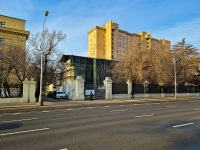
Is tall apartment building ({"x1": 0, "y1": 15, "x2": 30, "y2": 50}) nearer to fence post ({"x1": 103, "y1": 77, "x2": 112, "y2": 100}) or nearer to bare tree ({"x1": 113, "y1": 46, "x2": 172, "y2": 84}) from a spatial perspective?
fence post ({"x1": 103, "y1": 77, "x2": 112, "y2": 100})

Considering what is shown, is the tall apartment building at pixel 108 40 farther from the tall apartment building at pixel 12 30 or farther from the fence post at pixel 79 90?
the fence post at pixel 79 90

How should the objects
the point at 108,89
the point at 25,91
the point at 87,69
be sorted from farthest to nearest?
the point at 87,69, the point at 108,89, the point at 25,91

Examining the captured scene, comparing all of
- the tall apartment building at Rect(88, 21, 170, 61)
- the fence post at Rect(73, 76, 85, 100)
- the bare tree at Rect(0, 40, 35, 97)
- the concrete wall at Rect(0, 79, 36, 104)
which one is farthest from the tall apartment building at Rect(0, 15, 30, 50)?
the tall apartment building at Rect(88, 21, 170, 61)

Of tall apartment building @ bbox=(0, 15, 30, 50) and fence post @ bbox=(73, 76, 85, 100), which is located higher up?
tall apartment building @ bbox=(0, 15, 30, 50)

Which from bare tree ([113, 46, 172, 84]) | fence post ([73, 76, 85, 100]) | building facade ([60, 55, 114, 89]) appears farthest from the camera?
building facade ([60, 55, 114, 89])

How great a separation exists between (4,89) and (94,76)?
80.0 ft

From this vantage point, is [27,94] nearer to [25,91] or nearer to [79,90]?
[25,91]

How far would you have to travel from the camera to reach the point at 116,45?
115 meters

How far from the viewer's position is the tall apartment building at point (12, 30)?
4834 cm

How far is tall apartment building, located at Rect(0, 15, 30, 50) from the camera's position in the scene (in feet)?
159

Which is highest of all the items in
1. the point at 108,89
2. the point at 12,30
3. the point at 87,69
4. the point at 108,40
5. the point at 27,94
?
the point at 108,40

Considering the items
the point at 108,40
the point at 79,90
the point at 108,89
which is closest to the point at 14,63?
the point at 79,90

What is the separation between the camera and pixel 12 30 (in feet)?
162

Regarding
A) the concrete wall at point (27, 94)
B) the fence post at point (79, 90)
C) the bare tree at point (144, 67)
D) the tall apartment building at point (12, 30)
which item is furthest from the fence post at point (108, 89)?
the tall apartment building at point (12, 30)
